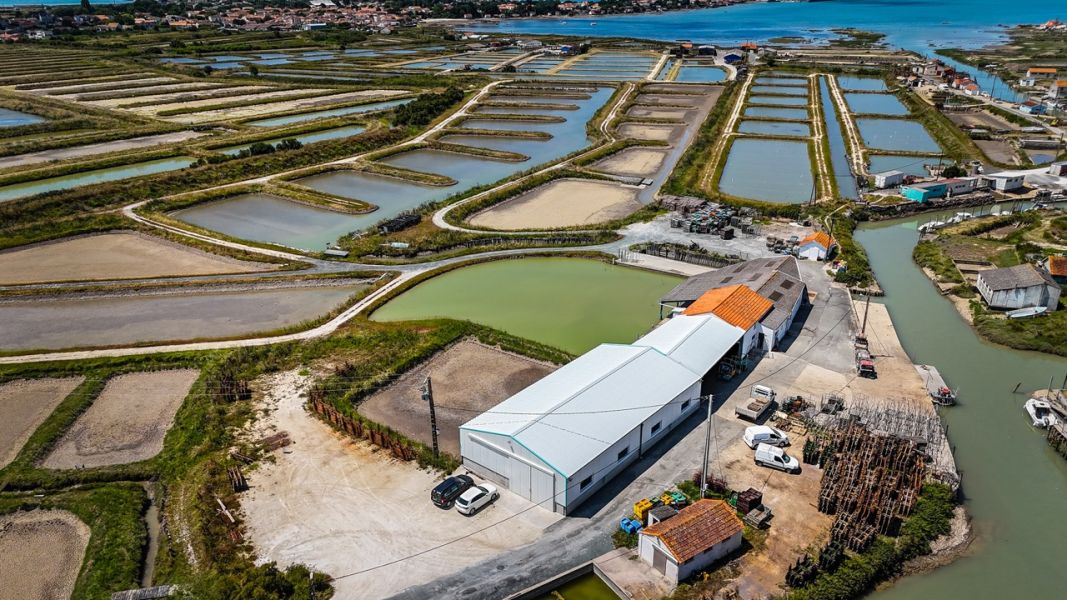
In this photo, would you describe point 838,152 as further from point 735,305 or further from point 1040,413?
point 1040,413

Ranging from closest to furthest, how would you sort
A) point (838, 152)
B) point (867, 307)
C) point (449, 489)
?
point (449, 489) < point (867, 307) < point (838, 152)

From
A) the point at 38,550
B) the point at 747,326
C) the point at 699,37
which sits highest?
the point at 699,37

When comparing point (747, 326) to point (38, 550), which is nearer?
point (38, 550)

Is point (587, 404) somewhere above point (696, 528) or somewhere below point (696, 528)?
above

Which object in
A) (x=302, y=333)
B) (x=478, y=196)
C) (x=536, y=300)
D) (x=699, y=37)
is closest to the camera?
(x=302, y=333)

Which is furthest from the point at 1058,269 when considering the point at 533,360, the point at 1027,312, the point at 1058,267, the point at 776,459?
the point at 533,360

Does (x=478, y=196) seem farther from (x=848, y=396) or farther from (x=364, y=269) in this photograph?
(x=848, y=396)

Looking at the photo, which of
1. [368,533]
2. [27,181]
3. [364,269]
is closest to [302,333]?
[364,269]
